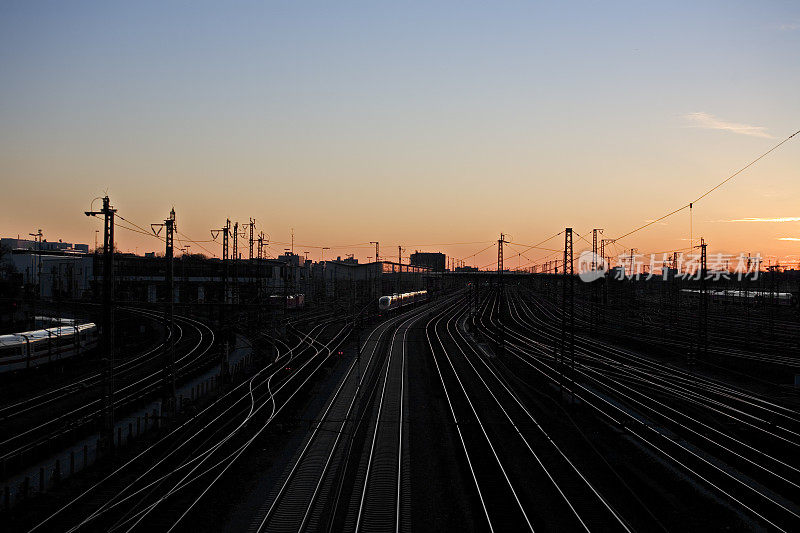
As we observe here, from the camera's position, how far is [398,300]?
78.1 meters

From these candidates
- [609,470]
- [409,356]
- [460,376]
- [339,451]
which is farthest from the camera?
[409,356]

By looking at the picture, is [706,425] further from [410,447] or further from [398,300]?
[398,300]

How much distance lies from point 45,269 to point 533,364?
98.4m

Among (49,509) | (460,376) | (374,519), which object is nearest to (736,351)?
(460,376)

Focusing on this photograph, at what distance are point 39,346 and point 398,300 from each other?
49.3 metres

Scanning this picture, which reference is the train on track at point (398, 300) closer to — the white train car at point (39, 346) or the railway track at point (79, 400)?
the railway track at point (79, 400)

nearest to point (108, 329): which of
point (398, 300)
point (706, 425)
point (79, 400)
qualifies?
point (79, 400)

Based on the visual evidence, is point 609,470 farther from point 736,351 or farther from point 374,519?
point 736,351

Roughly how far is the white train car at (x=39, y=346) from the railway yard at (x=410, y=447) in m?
1.02

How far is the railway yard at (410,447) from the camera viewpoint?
14.6 m

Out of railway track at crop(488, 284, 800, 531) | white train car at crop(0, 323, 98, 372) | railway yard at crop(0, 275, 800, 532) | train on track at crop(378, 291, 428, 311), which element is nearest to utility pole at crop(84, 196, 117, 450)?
railway yard at crop(0, 275, 800, 532)

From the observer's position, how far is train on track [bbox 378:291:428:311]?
71875 millimetres

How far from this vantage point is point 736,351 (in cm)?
4247

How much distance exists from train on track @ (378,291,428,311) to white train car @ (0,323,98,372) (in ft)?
120
